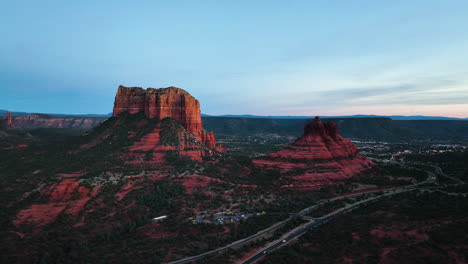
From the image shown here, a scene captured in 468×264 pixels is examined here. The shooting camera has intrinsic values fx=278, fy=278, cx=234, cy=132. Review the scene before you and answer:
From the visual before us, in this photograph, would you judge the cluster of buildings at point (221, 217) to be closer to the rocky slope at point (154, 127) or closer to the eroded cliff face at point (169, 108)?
the rocky slope at point (154, 127)

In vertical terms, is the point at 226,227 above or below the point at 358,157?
below

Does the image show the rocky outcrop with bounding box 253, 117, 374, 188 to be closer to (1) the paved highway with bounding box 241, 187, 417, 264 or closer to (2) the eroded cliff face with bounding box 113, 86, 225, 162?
(1) the paved highway with bounding box 241, 187, 417, 264

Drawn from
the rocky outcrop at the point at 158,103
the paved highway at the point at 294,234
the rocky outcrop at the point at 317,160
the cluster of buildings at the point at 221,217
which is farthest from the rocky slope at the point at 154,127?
the paved highway at the point at 294,234

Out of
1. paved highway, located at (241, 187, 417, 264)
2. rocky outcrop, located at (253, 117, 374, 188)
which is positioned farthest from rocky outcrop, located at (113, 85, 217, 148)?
paved highway, located at (241, 187, 417, 264)

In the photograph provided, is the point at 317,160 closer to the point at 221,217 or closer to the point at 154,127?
the point at 221,217

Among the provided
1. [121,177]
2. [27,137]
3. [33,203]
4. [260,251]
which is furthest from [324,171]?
[27,137]

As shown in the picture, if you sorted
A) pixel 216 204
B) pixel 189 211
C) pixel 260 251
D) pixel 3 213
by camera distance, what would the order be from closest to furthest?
pixel 260 251 → pixel 3 213 → pixel 189 211 → pixel 216 204

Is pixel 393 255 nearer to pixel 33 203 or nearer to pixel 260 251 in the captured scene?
pixel 260 251
